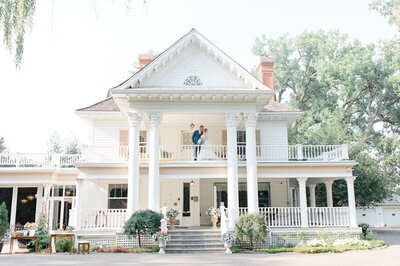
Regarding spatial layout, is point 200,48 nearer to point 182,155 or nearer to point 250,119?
point 250,119

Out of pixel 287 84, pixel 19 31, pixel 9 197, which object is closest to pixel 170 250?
pixel 19 31

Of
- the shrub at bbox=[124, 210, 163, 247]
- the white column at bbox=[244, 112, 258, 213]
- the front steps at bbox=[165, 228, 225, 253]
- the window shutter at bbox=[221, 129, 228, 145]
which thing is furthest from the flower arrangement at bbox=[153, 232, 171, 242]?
the window shutter at bbox=[221, 129, 228, 145]

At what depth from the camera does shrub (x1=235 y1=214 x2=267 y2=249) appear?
14469mm

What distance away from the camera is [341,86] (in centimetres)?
3500

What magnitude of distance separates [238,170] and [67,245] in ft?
26.6

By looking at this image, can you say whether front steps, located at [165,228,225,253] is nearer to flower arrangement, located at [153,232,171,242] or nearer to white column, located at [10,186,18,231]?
flower arrangement, located at [153,232,171,242]

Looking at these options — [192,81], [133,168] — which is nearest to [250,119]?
[192,81]

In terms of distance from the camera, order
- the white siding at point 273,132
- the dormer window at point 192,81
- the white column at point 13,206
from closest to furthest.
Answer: the dormer window at point 192,81
the white siding at point 273,132
the white column at point 13,206

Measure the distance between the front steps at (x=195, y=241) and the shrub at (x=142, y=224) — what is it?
991mm

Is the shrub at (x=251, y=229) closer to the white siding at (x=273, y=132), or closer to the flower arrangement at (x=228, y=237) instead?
the flower arrangement at (x=228, y=237)

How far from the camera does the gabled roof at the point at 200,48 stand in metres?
16.5

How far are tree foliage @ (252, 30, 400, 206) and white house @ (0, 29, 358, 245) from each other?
11.2 metres

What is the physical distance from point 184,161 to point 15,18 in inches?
435

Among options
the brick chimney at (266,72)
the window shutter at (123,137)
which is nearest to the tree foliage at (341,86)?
the brick chimney at (266,72)
